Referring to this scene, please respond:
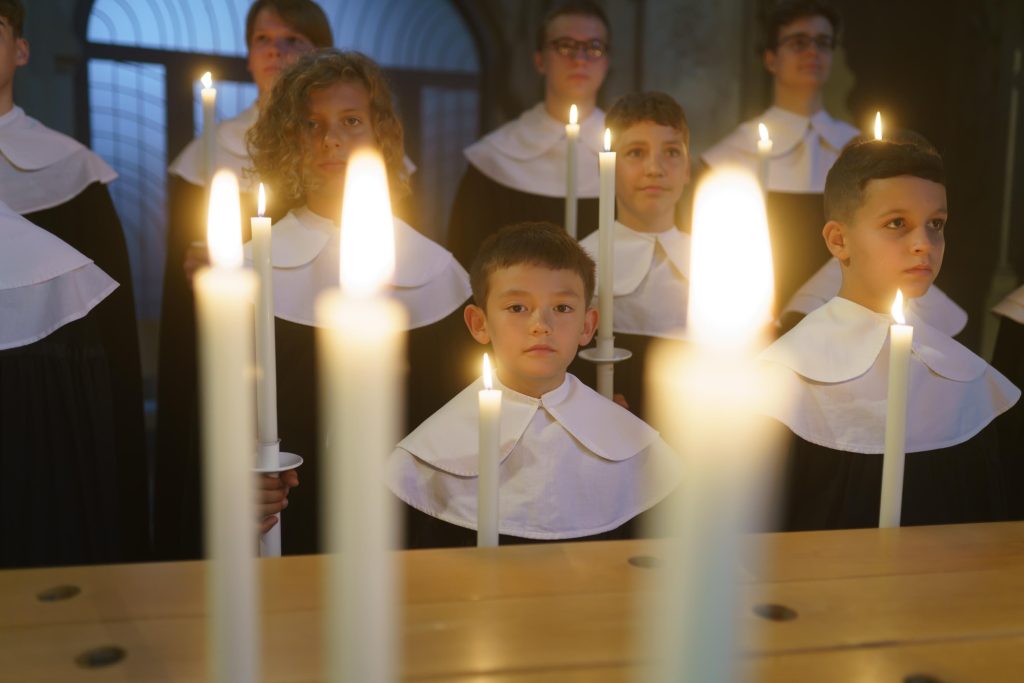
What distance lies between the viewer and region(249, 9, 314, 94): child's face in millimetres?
3410

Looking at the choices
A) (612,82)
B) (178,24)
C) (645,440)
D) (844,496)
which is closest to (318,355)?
(645,440)

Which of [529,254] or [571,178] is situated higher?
[571,178]

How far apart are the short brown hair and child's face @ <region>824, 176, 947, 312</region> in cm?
121

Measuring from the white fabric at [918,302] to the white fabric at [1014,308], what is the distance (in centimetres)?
18

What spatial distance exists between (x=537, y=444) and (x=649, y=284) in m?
1.09

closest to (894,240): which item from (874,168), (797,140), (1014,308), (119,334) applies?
(874,168)

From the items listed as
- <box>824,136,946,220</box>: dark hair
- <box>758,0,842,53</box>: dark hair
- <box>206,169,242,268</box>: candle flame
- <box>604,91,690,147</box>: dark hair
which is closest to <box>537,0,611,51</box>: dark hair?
<box>758,0,842,53</box>: dark hair

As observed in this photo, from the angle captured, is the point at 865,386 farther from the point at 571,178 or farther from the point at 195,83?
the point at 195,83

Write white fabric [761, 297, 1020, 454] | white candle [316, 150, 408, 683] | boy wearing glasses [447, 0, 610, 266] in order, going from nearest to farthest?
white candle [316, 150, 408, 683], white fabric [761, 297, 1020, 454], boy wearing glasses [447, 0, 610, 266]

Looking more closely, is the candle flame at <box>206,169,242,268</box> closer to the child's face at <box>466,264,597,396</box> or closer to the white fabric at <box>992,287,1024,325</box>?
the child's face at <box>466,264,597,396</box>

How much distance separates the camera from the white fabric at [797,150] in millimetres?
3928

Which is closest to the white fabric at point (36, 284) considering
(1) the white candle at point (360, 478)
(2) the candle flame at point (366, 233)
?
(2) the candle flame at point (366, 233)

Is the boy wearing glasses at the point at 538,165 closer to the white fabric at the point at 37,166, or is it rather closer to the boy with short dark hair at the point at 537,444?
the white fabric at the point at 37,166

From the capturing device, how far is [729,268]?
0.46 m
